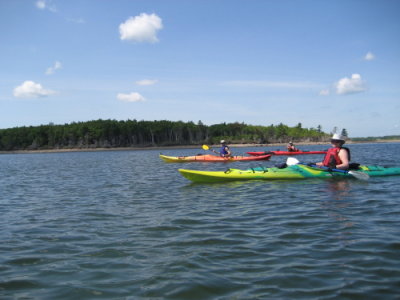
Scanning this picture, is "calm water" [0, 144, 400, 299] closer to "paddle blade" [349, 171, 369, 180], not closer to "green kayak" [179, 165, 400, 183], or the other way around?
"paddle blade" [349, 171, 369, 180]

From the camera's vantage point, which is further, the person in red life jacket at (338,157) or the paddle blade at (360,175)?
the paddle blade at (360,175)

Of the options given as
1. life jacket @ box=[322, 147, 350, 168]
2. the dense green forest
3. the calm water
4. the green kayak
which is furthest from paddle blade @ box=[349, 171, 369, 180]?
the dense green forest

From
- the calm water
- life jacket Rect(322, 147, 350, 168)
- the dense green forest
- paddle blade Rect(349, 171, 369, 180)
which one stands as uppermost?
the dense green forest

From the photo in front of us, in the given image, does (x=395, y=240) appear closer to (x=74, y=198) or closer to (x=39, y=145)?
(x=74, y=198)

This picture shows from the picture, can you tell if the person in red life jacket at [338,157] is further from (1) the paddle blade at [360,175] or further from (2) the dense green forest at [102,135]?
(2) the dense green forest at [102,135]

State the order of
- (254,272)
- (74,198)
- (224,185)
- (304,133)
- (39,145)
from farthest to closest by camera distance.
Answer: (304,133), (39,145), (224,185), (74,198), (254,272)

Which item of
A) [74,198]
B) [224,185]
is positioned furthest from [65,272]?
[224,185]

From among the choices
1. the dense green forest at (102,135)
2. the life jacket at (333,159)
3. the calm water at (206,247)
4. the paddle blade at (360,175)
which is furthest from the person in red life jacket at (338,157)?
the dense green forest at (102,135)

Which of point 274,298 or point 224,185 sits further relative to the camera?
point 224,185

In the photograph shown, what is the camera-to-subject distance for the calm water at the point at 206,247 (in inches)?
147

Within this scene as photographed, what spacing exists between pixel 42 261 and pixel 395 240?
16.4 ft

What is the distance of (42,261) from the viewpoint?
187 inches

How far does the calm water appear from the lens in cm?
374

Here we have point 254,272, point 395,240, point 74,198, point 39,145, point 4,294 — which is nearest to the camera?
point 4,294
